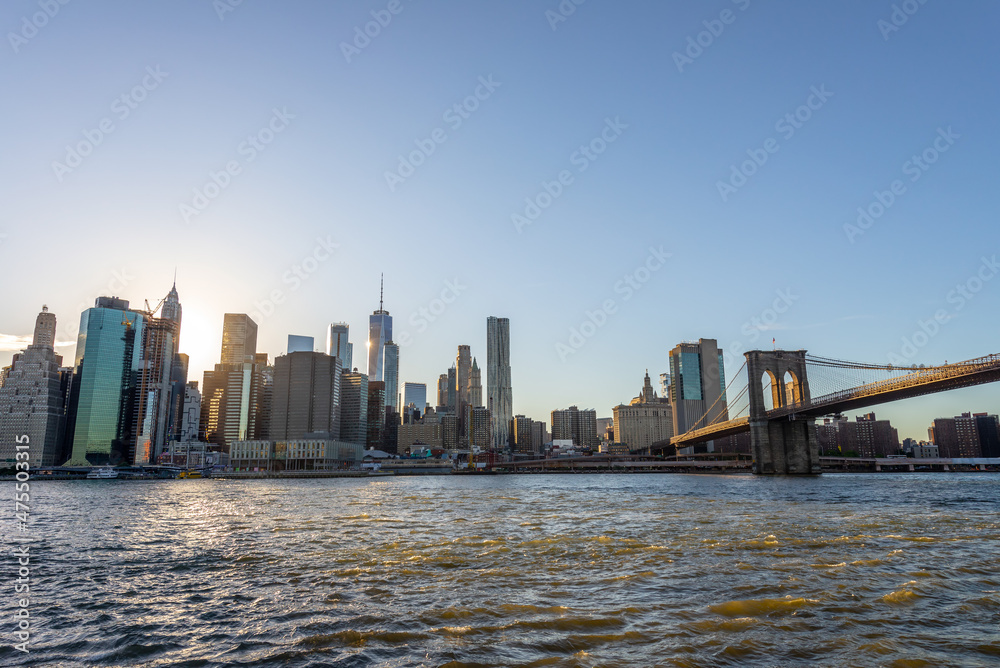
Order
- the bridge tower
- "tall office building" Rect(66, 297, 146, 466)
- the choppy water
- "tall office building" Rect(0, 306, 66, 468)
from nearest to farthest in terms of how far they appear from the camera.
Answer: the choppy water → the bridge tower → "tall office building" Rect(0, 306, 66, 468) → "tall office building" Rect(66, 297, 146, 466)

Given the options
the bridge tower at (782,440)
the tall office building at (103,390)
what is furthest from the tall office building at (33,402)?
the bridge tower at (782,440)

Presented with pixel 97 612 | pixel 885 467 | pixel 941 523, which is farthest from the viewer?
Result: pixel 885 467

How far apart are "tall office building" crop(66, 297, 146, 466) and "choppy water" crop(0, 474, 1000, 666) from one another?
198 m

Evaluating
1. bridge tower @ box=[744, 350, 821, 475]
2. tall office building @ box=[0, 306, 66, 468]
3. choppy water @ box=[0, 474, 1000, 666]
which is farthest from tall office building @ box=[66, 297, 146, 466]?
choppy water @ box=[0, 474, 1000, 666]

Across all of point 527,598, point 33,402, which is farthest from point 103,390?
point 527,598

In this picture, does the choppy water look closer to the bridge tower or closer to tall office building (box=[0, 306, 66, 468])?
the bridge tower

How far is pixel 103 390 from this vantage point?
7436 inches

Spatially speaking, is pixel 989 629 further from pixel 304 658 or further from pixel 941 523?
pixel 941 523

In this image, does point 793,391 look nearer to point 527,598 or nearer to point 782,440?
point 782,440

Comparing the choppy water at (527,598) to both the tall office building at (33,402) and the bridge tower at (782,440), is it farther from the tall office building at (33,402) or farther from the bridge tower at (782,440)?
the tall office building at (33,402)

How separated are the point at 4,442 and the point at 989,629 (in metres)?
205

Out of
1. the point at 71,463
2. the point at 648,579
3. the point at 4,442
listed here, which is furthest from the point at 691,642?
the point at 71,463

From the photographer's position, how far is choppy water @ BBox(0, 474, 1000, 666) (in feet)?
26.4

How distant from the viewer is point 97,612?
10.8 metres
